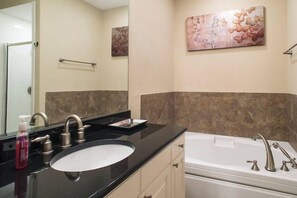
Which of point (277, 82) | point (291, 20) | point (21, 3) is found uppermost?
point (291, 20)

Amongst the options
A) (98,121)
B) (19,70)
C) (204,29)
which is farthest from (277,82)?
(19,70)

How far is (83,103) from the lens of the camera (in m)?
1.39

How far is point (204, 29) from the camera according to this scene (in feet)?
8.79

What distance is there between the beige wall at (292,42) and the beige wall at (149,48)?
141 cm

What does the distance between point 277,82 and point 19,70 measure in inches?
105

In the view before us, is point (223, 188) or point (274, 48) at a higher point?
point (274, 48)

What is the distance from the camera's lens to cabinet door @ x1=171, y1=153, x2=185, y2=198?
1303mm

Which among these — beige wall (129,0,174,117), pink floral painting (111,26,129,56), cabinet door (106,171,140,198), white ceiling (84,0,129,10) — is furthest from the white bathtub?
white ceiling (84,0,129,10)

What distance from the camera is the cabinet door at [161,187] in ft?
3.14

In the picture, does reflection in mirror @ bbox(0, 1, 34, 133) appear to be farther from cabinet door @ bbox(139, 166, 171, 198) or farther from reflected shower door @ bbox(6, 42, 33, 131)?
cabinet door @ bbox(139, 166, 171, 198)

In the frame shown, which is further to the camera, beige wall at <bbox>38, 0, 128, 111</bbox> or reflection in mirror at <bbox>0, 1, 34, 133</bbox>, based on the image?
beige wall at <bbox>38, 0, 128, 111</bbox>

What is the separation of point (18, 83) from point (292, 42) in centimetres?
251

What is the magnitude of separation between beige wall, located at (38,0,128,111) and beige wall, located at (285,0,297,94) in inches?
68.0

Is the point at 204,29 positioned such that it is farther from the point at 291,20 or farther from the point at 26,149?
the point at 26,149
